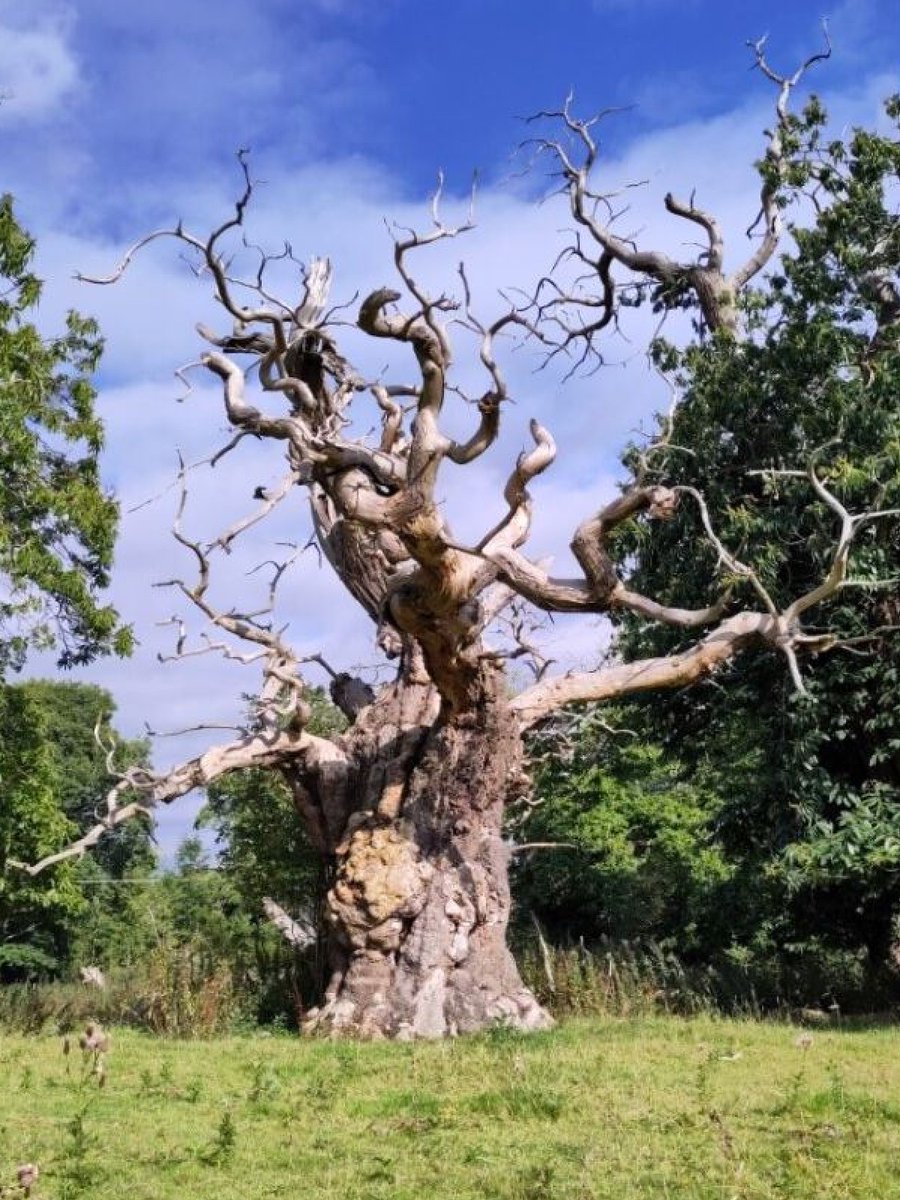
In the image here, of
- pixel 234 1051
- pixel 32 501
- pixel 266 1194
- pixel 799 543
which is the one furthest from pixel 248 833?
pixel 266 1194

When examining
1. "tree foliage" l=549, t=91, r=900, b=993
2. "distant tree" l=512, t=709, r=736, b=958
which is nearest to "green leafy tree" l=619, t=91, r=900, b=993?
"tree foliage" l=549, t=91, r=900, b=993

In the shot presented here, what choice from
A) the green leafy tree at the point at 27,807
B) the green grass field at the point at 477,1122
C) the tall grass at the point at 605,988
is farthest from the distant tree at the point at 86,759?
the green grass field at the point at 477,1122

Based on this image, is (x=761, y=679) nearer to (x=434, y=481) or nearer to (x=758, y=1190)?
(x=434, y=481)

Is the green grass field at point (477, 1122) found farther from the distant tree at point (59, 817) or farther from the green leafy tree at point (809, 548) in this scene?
the distant tree at point (59, 817)

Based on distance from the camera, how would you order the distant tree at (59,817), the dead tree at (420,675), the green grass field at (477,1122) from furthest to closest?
the distant tree at (59,817) → the dead tree at (420,675) → the green grass field at (477,1122)

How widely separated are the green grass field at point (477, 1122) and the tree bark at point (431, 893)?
1.80 meters

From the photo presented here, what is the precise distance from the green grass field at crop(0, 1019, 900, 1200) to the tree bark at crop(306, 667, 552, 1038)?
5.91 feet

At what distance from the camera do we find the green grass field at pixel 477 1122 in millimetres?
4992

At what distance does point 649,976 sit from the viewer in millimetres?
12977

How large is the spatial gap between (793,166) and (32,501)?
29.4 feet

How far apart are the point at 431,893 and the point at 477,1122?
5357 millimetres

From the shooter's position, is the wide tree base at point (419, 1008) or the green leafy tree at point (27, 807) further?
the green leafy tree at point (27, 807)

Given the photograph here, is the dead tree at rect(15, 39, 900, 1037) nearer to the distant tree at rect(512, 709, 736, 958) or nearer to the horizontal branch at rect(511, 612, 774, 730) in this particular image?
the horizontal branch at rect(511, 612, 774, 730)

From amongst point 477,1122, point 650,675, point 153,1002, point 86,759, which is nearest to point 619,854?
point 650,675
